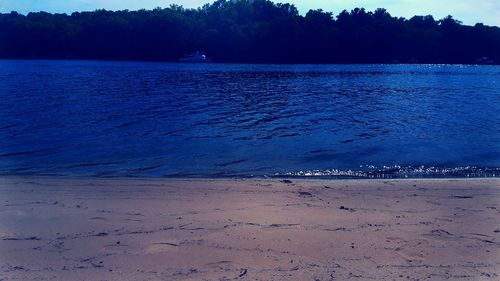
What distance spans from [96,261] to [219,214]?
282 cm

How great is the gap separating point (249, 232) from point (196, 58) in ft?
360

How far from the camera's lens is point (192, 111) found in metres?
28.0

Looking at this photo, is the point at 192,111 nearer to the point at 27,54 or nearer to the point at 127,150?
the point at 127,150

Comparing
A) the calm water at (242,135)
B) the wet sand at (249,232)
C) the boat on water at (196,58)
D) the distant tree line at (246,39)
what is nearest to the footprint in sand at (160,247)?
the wet sand at (249,232)

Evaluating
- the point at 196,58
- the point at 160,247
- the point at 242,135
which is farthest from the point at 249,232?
the point at 196,58

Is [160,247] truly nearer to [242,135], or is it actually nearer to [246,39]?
[242,135]

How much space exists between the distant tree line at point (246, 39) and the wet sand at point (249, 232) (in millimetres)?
109203

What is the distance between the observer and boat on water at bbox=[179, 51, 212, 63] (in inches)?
4547

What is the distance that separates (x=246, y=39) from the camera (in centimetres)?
12306

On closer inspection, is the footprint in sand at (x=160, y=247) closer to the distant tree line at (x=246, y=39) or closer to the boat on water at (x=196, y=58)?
the boat on water at (x=196, y=58)

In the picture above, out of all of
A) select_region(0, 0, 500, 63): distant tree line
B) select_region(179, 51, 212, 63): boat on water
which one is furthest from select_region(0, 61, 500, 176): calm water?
select_region(0, 0, 500, 63): distant tree line

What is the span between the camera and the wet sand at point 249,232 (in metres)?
7.09

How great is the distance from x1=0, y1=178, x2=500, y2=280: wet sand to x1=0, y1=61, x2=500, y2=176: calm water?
3.25 metres

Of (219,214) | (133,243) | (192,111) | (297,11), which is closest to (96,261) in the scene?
(133,243)
